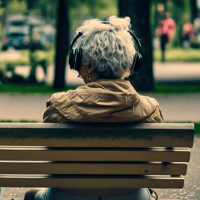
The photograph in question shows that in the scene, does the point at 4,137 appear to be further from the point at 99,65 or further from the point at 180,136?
the point at 180,136

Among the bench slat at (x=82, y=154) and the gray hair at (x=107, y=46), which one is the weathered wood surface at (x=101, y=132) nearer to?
the bench slat at (x=82, y=154)

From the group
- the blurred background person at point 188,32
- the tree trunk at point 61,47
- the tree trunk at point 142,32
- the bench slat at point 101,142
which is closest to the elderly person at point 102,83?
the bench slat at point 101,142

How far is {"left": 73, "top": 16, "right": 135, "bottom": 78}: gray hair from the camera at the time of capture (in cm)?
242

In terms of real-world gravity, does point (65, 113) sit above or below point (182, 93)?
above

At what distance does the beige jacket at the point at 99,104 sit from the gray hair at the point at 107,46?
0.26 feet

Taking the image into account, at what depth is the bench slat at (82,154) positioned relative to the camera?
246cm

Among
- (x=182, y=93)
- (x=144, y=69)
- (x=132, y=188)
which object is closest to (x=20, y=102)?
(x=144, y=69)

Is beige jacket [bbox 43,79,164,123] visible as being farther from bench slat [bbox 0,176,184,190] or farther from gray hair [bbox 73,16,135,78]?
bench slat [bbox 0,176,184,190]

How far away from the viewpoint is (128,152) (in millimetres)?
2473

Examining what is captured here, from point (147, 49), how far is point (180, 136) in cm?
1136

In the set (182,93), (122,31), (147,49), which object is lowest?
(182,93)

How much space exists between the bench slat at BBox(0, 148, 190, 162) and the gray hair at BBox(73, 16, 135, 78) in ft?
1.48

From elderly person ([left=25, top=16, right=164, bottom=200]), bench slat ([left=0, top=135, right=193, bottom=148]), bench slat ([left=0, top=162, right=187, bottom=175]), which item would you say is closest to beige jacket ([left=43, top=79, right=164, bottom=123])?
elderly person ([left=25, top=16, right=164, bottom=200])

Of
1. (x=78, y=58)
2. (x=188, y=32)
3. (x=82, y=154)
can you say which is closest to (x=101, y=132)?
(x=82, y=154)
